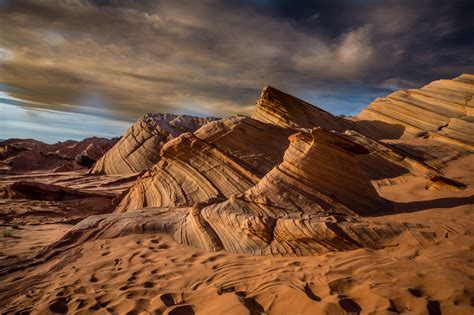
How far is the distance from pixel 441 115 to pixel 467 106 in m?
1.74

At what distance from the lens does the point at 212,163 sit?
32.5ft

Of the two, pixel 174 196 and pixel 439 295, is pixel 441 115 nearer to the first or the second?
pixel 174 196

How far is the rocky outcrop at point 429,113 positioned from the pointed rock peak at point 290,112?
2.85 metres

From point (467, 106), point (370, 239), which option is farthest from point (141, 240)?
point (467, 106)

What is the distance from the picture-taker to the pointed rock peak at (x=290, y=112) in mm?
14875

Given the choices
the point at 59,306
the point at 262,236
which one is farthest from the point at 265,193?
the point at 59,306

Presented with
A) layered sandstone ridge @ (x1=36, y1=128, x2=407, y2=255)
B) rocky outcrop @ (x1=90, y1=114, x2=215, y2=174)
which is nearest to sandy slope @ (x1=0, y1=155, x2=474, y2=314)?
layered sandstone ridge @ (x1=36, y1=128, x2=407, y2=255)

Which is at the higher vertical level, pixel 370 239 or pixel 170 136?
pixel 170 136

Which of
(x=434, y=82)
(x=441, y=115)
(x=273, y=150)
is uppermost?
(x=434, y=82)

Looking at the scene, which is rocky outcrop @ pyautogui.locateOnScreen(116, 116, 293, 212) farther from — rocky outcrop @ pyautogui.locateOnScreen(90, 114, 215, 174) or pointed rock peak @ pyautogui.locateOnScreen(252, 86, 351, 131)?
rocky outcrop @ pyautogui.locateOnScreen(90, 114, 215, 174)

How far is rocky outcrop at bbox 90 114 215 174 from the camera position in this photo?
2180cm

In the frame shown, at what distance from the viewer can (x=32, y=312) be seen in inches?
166

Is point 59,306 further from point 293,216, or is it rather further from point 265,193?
point 265,193

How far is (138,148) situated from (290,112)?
1306cm
